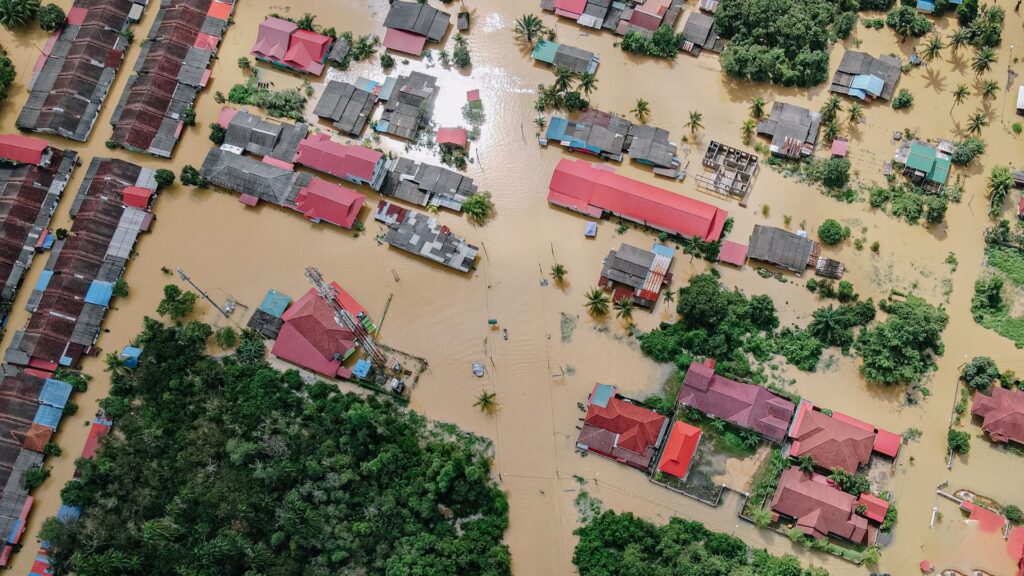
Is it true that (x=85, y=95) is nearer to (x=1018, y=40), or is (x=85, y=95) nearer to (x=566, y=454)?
(x=566, y=454)

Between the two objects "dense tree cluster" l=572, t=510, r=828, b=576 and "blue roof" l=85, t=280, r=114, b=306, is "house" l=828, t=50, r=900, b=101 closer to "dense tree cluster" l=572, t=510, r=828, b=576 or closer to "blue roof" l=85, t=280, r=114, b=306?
"dense tree cluster" l=572, t=510, r=828, b=576

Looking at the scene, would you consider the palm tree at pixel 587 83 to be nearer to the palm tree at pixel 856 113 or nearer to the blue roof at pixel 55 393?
the palm tree at pixel 856 113

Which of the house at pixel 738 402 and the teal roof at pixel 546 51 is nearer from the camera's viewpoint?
the house at pixel 738 402

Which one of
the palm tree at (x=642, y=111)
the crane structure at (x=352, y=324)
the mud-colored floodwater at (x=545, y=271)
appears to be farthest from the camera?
the palm tree at (x=642, y=111)

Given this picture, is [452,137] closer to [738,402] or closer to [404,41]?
[404,41]

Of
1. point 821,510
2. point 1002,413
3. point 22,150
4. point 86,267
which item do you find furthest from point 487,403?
point 22,150

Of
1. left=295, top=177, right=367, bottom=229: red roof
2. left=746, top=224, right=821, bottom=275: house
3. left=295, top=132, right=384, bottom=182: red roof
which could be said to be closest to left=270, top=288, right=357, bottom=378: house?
left=295, top=177, right=367, bottom=229: red roof

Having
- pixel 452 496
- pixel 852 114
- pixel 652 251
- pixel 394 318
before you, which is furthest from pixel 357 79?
pixel 852 114

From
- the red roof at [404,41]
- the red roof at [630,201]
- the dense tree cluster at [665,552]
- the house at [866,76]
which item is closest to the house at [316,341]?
the red roof at [630,201]
